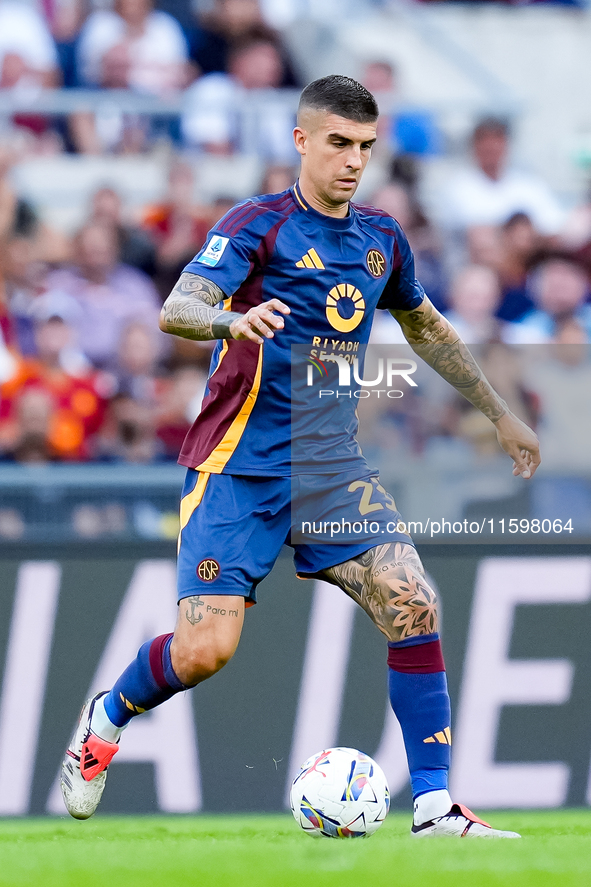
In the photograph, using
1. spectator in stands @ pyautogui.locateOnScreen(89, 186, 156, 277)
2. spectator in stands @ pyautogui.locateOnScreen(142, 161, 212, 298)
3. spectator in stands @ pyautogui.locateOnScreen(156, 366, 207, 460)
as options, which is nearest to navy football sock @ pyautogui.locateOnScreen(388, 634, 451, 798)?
spectator in stands @ pyautogui.locateOnScreen(156, 366, 207, 460)

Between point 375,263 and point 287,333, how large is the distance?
40 centimetres

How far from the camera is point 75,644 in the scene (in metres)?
5.92

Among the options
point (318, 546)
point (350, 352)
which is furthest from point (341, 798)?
point (350, 352)

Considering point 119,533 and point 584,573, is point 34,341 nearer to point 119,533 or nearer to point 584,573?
point 119,533

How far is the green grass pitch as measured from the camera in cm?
331

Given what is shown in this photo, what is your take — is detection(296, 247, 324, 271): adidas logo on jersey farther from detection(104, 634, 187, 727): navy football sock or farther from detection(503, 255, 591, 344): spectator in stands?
detection(503, 255, 591, 344): spectator in stands

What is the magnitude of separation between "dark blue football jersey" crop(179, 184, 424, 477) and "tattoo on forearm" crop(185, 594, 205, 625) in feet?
1.37

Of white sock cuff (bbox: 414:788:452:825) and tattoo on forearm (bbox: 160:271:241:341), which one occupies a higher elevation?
tattoo on forearm (bbox: 160:271:241:341)

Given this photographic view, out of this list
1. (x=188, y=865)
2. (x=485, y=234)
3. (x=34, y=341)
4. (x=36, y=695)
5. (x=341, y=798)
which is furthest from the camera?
(x=485, y=234)

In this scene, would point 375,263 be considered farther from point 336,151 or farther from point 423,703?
point 423,703

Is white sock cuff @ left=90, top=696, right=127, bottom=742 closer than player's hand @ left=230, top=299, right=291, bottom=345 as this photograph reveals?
No

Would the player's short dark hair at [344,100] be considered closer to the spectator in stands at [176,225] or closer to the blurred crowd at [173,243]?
the blurred crowd at [173,243]

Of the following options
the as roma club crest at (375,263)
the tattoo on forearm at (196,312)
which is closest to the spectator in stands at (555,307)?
the as roma club crest at (375,263)

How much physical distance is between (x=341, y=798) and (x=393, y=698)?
36cm
